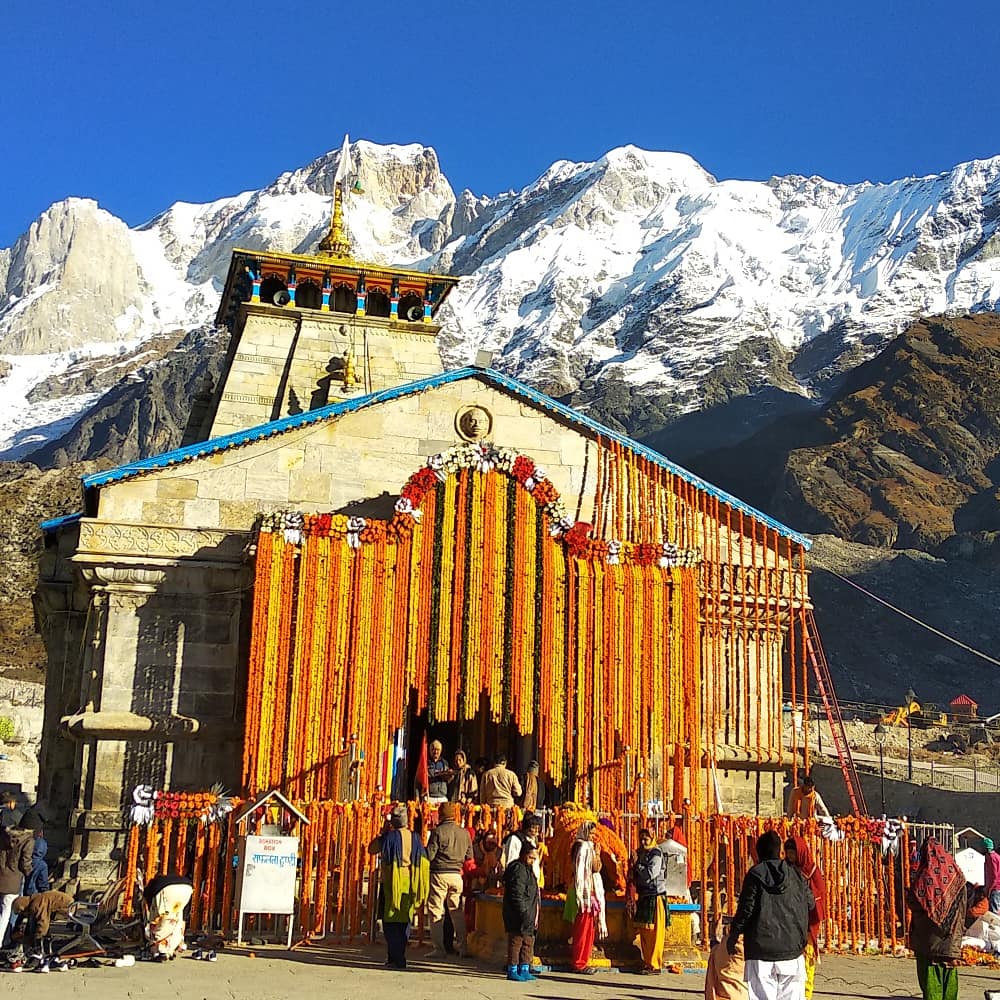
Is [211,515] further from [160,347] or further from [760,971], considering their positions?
[160,347]

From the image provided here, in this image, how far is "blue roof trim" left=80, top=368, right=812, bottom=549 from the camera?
21.0 meters

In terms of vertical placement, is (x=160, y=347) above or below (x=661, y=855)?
above

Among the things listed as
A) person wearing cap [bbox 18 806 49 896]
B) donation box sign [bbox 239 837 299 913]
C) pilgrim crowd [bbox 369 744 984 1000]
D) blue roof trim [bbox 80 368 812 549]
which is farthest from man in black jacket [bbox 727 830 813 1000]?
blue roof trim [bbox 80 368 812 549]

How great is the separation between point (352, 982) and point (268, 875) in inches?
90.4

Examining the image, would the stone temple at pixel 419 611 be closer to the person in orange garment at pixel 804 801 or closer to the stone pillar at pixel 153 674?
the stone pillar at pixel 153 674

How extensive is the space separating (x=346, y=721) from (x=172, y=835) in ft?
14.8

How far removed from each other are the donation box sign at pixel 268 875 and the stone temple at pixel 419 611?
404 centimetres

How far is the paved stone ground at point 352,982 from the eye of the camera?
1238 centimetres

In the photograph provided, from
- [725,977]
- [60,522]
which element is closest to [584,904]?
[725,977]

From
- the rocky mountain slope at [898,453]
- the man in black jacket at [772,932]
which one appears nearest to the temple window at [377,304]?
the man in black jacket at [772,932]

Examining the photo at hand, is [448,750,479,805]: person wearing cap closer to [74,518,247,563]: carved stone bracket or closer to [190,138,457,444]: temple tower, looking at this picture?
[74,518,247,563]: carved stone bracket

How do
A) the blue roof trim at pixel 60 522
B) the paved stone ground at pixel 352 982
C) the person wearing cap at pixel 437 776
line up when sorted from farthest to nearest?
the blue roof trim at pixel 60 522
the person wearing cap at pixel 437 776
the paved stone ground at pixel 352 982

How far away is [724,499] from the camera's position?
2358cm

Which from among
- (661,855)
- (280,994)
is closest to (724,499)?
(661,855)
